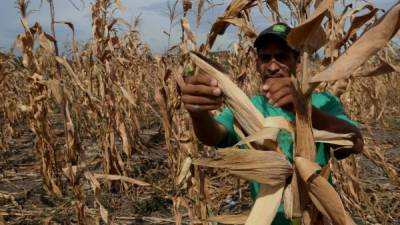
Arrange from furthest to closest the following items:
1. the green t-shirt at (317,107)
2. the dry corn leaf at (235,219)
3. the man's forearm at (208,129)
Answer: the green t-shirt at (317,107) < the man's forearm at (208,129) < the dry corn leaf at (235,219)

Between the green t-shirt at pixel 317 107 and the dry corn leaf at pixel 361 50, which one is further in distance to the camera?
the green t-shirt at pixel 317 107

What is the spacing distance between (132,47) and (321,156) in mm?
5721

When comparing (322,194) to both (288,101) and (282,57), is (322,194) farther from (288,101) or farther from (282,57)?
(282,57)

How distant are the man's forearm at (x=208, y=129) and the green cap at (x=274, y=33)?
14.7 inches

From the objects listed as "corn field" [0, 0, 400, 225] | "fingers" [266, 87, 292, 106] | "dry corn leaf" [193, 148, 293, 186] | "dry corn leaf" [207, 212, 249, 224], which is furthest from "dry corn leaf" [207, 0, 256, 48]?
"dry corn leaf" [207, 212, 249, 224]

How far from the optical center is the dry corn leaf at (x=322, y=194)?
1015mm

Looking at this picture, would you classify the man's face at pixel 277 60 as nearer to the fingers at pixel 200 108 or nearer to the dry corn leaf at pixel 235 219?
the fingers at pixel 200 108

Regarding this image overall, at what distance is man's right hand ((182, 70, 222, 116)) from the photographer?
3.91 feet

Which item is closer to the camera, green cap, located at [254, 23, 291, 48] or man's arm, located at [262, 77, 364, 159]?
man's arm, located at [262, 77, 364, 159]

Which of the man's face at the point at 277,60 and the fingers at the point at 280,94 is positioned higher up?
the man's face at the point at 277,60

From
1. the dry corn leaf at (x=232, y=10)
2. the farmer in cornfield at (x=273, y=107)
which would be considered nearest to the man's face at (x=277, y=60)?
the farmer in cornfield at (x=273, y=107)

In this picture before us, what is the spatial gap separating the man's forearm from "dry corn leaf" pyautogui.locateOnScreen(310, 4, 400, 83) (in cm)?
57

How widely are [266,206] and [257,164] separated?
10cm

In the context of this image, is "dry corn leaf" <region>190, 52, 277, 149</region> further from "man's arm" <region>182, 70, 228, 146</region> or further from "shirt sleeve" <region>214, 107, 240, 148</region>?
"shirt sleeve" <region>214, 107, 240, 148</region>
